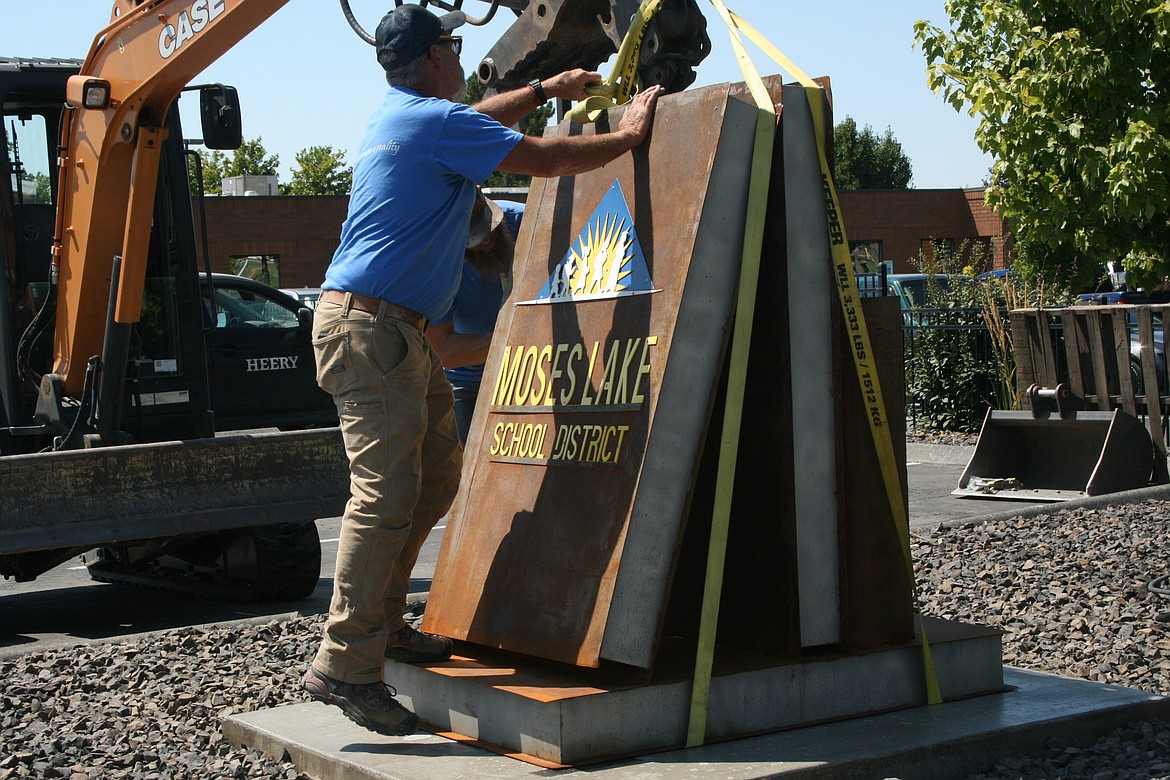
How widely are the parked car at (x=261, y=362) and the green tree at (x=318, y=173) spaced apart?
4421 centimetres

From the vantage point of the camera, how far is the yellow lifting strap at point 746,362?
13.5ft

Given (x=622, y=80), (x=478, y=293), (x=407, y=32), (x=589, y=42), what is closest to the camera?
(x=407, y=32)

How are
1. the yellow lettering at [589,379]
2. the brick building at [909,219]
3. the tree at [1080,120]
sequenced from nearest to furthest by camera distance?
1. the yellow lettering at [589,379]
2. the tree at [1080,120]
3. the brick building at [909,219]

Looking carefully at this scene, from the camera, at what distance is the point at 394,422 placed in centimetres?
416

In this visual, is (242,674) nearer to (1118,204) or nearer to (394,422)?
(394,422)

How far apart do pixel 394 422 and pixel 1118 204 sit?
1105 centimetres

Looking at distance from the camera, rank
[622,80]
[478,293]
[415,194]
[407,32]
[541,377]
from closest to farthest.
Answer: [415,194] < [407,32] < [541,377] < [622,80] < [478,293]

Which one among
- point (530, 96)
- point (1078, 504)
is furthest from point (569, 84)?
Result: point (1078, 504)

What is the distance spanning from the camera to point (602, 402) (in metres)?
4.37

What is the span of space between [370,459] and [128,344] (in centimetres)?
454

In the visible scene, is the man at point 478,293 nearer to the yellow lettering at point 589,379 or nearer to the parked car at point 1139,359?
the yellow lettering at point 589,379

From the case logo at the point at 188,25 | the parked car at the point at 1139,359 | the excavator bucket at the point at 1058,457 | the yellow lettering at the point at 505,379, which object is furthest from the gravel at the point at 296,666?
the parked car at the point at 1139,359

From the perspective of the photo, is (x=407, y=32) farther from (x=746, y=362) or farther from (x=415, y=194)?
(x=746, y=362)

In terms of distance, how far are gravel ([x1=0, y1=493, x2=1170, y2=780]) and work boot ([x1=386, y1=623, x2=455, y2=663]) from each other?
0.49 m
